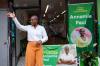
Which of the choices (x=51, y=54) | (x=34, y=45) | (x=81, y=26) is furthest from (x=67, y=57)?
(x=34, y=45)

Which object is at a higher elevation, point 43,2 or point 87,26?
point 43,2

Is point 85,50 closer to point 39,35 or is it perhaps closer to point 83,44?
point 83,44

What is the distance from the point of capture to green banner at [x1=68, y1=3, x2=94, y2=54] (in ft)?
38.2

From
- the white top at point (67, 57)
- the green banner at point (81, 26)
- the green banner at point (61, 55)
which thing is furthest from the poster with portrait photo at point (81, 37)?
the white top at point (67, 57)

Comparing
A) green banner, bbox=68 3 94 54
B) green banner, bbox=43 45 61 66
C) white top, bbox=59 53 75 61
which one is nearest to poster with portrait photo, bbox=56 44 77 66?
white top, bbox=59 53 75 61

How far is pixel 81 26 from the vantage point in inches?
461

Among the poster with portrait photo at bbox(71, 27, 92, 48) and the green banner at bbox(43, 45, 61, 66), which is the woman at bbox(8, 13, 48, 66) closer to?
the green banner at bbox(43, 45, 61, 66)

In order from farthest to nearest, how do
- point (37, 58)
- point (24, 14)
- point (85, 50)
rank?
1. point (24, 14)
2. point (85, 50)
3. point (37, 58)

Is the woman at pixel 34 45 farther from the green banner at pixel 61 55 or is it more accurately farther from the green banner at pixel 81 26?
the green banner at pixel 81 26

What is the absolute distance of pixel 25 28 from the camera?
8.80m

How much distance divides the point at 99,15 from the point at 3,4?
3.78m

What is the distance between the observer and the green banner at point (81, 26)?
458 inches

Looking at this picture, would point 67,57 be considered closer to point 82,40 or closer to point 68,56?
point 68,56

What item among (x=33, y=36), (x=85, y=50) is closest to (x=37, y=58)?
(x=33, y=36)
